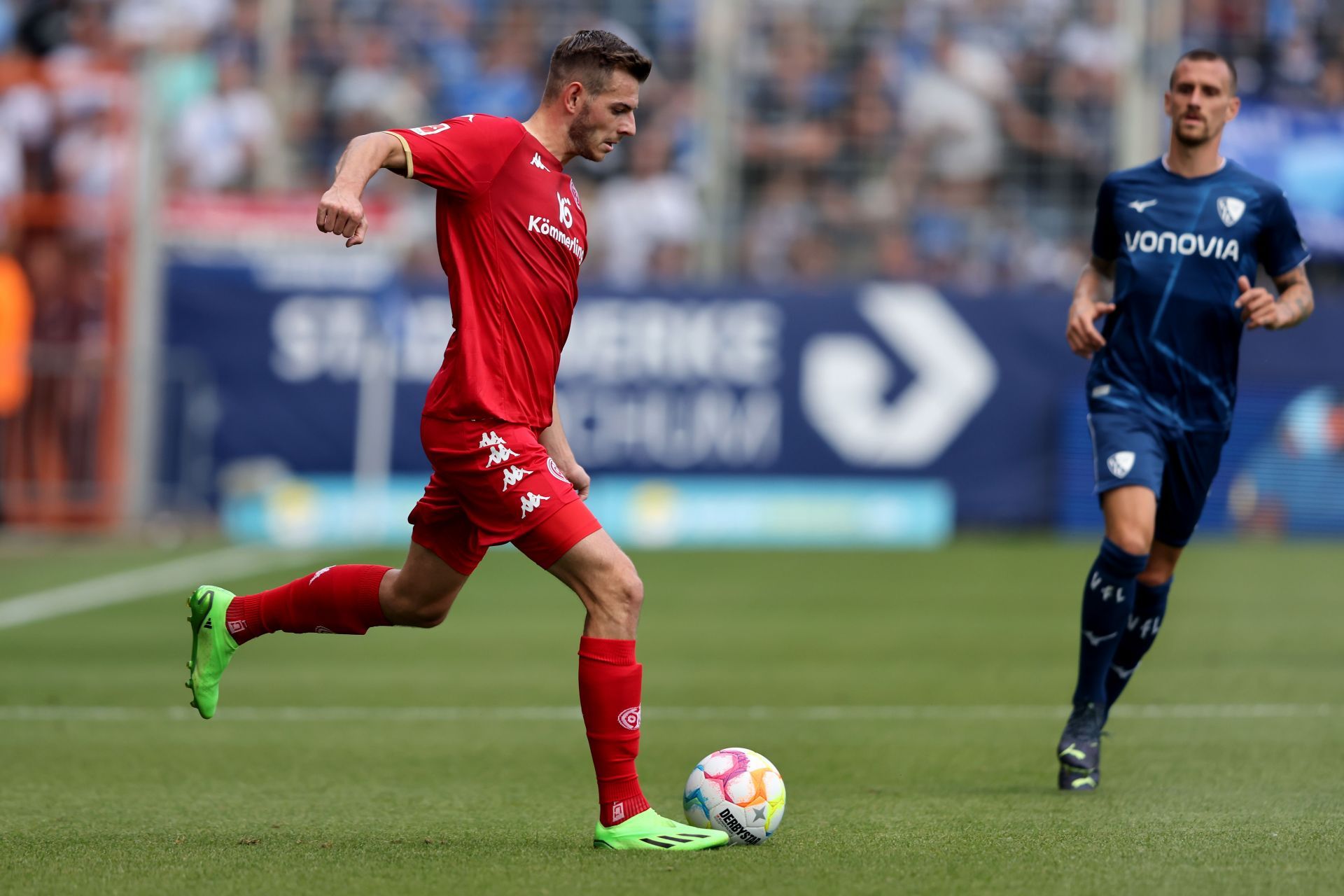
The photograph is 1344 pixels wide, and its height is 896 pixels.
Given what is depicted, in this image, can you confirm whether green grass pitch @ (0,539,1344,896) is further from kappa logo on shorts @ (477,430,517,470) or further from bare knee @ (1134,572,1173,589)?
kappa logo on shorts @ (477,430,517,470)

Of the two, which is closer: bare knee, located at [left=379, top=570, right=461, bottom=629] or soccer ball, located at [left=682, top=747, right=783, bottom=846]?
soccer ball, located at [left=682, top=747, right=783, bottom=846]

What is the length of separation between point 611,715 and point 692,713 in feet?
10.6

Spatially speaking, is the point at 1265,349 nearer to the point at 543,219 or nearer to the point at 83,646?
the point at 83,646

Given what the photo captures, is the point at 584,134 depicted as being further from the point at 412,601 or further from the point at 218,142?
the point at 218,142

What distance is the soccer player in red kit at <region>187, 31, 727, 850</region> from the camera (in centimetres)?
511

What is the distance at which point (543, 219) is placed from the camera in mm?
5297

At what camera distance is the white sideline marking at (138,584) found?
487 inches

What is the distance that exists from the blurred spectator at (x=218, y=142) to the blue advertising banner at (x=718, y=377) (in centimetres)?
216

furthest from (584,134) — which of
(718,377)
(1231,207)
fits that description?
(718,377)

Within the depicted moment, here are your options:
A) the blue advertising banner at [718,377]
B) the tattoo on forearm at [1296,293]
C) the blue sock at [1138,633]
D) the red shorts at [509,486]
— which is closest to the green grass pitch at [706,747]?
the blue sock at [1138,633]

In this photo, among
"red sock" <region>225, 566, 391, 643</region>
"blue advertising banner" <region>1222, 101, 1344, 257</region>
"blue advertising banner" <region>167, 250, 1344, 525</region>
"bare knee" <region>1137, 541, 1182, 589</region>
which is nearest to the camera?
"red sock" <region>225, 566, 391, 643</region>

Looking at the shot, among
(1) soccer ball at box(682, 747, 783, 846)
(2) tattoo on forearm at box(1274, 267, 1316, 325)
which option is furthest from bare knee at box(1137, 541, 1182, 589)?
(1) soccer ball at box(682, 747, 783, 846)

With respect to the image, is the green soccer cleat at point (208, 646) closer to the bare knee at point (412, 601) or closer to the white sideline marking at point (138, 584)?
the bare knee at point (412, 601)

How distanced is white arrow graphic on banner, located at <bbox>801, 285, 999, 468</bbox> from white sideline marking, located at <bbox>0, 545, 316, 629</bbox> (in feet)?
17.5
